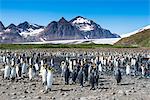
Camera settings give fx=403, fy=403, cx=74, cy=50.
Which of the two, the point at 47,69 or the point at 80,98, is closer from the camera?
the point at 80,98

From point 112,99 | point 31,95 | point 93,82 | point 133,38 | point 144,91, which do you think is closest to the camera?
point 112,99

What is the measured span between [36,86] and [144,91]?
4.33 meters

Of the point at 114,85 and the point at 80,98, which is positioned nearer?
the point at 80,98

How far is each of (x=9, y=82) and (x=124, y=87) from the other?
496cm

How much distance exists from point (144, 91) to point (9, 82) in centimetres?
597

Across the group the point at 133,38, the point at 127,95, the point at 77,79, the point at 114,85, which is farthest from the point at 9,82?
the point at 133,38

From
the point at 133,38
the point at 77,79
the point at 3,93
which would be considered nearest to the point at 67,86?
the point at 77,79

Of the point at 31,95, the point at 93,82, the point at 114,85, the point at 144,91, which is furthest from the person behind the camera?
the point at 114,85

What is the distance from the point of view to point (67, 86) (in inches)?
644

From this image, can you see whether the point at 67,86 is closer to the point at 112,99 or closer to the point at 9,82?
the point at 9,82

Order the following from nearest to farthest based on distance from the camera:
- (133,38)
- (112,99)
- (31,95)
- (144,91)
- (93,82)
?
(112,99), (31,95), (144,91), (93,82), (133,38)

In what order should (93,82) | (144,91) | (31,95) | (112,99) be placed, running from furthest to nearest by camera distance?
(93,82) → (144,91) → (31,95) → (112,99)

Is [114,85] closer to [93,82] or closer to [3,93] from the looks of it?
[93,82]

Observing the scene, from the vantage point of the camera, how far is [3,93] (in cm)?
1424
